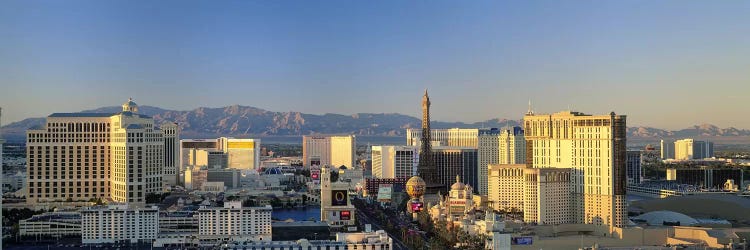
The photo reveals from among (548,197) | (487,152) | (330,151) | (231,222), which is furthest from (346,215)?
(330,151)

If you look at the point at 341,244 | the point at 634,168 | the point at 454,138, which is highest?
the point at 454,138

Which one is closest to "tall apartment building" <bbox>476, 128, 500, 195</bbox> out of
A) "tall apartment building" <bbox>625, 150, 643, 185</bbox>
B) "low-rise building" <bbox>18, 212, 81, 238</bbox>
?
"tall apartment building" <bbox>625, 150, 643, 185</bbox>

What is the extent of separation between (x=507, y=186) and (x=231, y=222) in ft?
45.1

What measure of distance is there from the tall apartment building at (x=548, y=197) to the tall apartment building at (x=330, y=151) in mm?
48868

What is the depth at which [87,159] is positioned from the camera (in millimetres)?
39125

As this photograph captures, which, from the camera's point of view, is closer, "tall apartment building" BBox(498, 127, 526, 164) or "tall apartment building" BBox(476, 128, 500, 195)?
"tall apartment building" BBox(498, 127, 526, 164)

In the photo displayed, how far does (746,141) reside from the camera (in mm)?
111250

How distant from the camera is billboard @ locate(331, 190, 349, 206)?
3816 centimetres

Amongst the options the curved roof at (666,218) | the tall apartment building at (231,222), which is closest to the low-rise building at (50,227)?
the tall apartment building at (231,222)

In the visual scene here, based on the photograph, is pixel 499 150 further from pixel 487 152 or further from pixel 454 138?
pixel 454 138

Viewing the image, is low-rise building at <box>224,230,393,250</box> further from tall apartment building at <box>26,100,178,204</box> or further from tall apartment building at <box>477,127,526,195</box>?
tall apartment building at <box>477,127,526,195</box>

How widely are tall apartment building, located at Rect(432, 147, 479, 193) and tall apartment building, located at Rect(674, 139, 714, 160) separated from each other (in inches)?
1578

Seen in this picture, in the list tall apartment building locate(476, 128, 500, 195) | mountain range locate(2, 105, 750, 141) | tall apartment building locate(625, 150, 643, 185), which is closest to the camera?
tall apartment building locate(476, 128, 500, 195)

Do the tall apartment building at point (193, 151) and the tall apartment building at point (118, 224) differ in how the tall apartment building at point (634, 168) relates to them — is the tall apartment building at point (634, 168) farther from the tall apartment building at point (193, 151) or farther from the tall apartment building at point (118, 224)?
the tall apartment building at point (118, 224)
